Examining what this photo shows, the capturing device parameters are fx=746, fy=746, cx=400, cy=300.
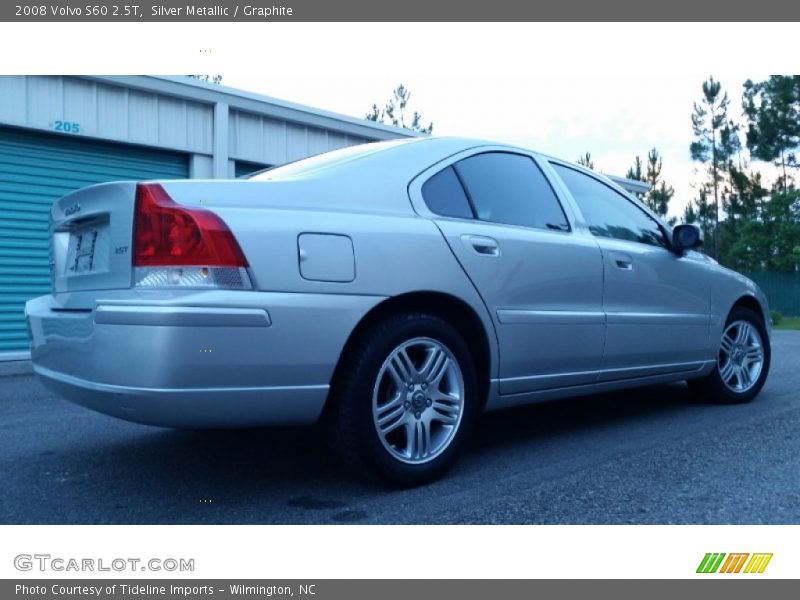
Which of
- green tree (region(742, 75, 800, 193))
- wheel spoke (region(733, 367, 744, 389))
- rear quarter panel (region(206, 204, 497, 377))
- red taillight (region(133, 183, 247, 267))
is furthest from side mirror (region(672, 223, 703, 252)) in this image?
green tree (region(742, 75, 800, 193))

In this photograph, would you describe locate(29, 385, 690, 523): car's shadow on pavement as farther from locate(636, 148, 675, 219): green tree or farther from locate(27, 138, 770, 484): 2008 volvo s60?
locate(636, 148, 675, 219): green tree

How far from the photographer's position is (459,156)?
11.7ft

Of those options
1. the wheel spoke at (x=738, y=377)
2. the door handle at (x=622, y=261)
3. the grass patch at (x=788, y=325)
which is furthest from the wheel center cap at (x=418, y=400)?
the grass patch at (x=788, y=325)

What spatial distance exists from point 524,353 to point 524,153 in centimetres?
113

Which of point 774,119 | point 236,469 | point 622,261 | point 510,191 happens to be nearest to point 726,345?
point 622,261

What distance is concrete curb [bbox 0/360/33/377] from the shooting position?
8.02 m

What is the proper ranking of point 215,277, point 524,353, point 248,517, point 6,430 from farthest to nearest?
point 6,430
point 524,353
point 248,517
point 215,277

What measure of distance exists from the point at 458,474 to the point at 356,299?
100cm

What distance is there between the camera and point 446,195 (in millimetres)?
3389

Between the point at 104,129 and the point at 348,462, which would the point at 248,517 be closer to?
the point at 348,462

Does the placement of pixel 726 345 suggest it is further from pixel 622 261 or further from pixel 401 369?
pixel 401 369

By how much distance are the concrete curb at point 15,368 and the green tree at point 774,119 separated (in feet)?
98.9

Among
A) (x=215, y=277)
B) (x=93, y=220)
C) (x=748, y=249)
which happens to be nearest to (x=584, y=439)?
(x=215, y=277)
